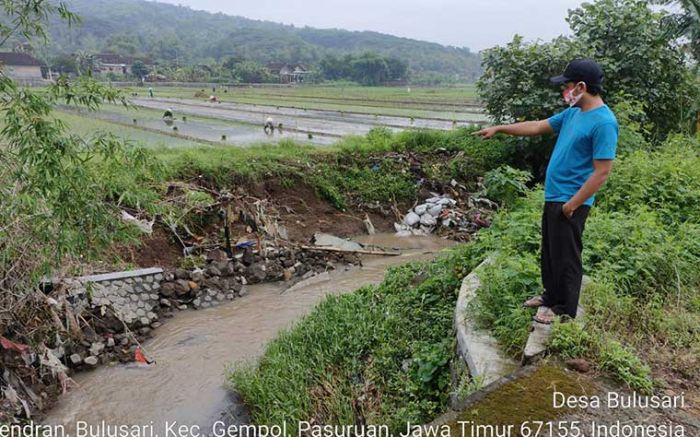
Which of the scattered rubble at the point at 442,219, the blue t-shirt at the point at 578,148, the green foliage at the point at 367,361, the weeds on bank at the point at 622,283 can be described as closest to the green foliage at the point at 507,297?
the weeds on bank at the point at 622,283

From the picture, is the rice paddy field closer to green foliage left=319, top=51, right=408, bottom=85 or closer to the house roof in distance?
the house roof in distance

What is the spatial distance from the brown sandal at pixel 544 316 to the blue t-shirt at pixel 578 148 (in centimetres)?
67

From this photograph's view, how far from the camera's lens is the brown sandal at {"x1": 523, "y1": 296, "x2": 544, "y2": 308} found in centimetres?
324

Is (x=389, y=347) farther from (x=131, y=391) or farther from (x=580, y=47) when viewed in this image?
(x=580, y=47)

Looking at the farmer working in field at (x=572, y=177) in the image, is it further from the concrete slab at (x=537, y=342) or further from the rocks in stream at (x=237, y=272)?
the rocks in stream at (x=237, y=272)

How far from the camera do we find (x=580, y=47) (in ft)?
32.5

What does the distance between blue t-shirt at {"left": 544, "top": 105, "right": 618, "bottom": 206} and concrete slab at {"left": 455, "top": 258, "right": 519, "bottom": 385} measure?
0.97 meters

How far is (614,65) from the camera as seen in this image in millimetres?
9805

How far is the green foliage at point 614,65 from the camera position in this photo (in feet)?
32.3

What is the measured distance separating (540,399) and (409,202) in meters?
7.71

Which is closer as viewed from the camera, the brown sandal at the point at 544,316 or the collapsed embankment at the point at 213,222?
the brown sandal at the point at 544,316

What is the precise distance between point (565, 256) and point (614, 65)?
330 inches

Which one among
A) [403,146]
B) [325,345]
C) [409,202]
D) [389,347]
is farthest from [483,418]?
[403,146]

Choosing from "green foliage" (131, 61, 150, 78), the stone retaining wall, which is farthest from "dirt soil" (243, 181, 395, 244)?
"green foliage" (131, 61, 150, 78)
